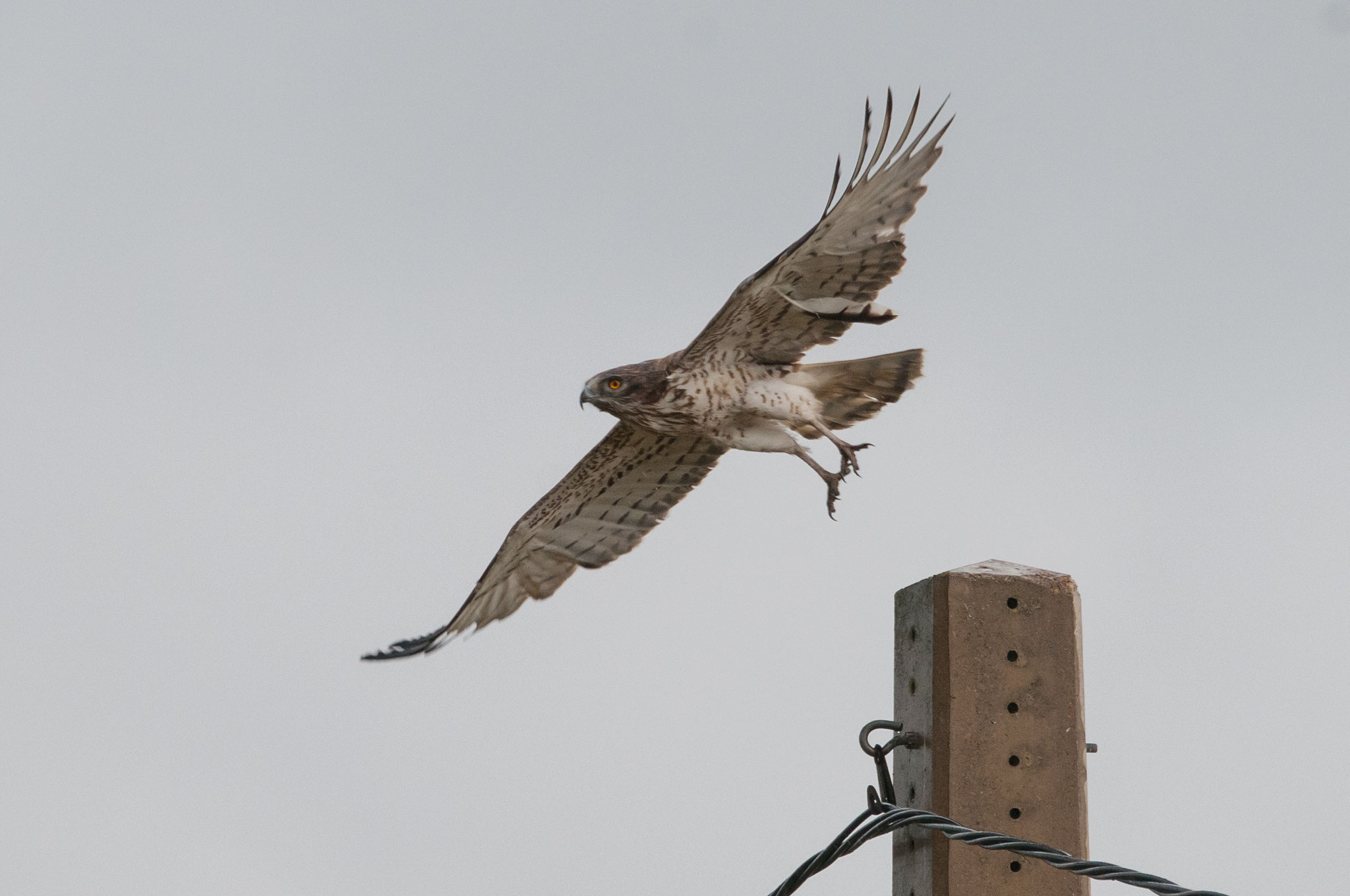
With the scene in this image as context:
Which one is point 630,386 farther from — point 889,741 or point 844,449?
point 889,741

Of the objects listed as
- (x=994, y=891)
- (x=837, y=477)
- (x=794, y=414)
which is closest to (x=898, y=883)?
(x=994, y=891)

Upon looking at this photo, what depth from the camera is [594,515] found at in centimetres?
584

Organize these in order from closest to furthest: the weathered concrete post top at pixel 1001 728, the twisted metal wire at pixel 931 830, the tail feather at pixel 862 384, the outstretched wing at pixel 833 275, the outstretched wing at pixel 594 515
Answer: the twisted metal wire at pixel 931 830 → the weathered concrete post top at pixel 1001 728 → the outstretched wing at pixel 833 275 → the tail feather at pixel 862 384 → the outstretched wing at pixel 594 515

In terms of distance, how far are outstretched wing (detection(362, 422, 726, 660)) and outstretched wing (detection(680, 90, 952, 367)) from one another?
645mm

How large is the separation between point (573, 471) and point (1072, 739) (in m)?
3.42

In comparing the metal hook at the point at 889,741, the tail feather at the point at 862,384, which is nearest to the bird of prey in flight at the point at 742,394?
the tail feather at the point at 862,384

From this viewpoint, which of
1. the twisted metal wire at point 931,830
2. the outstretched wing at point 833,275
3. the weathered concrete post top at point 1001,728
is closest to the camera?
the twisted metal wire at point 931,830

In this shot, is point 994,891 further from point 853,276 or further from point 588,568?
point 588,568

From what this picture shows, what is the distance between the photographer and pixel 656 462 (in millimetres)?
5703

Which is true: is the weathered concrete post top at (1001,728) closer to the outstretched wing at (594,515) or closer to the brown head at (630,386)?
the brown head at (630,386)

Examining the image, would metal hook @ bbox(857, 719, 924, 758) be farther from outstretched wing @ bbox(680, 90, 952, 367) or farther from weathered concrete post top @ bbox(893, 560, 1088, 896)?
outstretched wing @ bbox(680, 90, 952, 367)

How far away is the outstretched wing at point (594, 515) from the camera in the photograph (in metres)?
5.64

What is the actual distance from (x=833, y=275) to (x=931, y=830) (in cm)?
280

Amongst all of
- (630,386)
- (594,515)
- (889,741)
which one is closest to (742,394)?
(630,386)
